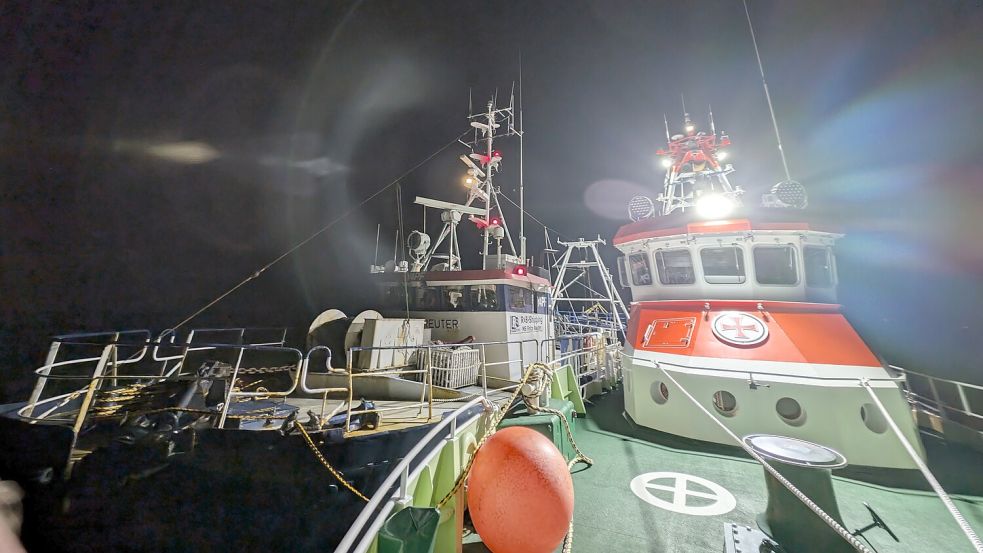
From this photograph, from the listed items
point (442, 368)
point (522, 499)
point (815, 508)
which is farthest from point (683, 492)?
point (442, 368)

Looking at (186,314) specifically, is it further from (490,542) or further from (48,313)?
(490,542)

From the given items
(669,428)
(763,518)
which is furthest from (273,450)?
(669,428)

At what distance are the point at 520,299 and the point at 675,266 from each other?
420 centimetres

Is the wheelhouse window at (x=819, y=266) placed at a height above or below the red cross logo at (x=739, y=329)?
above

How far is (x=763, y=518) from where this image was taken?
2.82m

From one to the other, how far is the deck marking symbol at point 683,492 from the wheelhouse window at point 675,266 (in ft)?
12.7

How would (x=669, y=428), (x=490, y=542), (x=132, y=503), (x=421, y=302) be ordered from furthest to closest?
(x=421, y=302), (x=669, y=428), (x=132, y=503), (x=490, y=542)

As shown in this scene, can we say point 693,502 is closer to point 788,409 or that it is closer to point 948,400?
point 788,409

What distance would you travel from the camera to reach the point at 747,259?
6160mm

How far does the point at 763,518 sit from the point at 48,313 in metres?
21.1

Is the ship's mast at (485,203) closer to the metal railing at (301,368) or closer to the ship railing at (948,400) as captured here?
the metal railing at (301,368)

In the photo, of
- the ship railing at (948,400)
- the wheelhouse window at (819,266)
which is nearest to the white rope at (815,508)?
the ship railing at (948,400)

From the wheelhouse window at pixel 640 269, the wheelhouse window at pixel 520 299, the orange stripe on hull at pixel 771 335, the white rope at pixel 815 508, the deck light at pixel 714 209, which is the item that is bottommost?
the white rope at pixel 815 508

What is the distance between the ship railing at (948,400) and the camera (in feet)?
16.6
